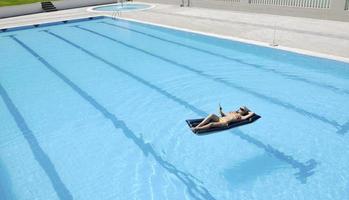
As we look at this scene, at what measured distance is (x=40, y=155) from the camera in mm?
5777

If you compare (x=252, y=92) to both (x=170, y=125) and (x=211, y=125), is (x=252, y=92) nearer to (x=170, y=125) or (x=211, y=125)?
(x=170, y=125)

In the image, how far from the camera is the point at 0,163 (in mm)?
5602

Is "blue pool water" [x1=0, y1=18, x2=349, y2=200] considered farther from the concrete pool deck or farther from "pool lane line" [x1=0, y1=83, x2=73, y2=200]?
the concrete pool deck

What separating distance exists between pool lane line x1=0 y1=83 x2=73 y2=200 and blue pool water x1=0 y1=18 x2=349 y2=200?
0.02 meters

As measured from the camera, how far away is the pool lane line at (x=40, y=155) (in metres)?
4.91

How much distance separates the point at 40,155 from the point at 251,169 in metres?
3.42

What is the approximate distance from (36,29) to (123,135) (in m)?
10.7

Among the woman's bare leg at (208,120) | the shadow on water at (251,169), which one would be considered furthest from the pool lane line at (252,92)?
the woman's bare leg at (208,120)

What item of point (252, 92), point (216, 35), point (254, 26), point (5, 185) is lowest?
point (5, 185)

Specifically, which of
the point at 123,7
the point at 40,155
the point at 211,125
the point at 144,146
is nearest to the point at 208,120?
the point at 211,125

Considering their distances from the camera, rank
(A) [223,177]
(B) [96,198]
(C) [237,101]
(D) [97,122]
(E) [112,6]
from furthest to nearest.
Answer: (E) [112,6] → (C) [237,101] → (D) [97,122] → (A) [223,177] → (B) [96,198]

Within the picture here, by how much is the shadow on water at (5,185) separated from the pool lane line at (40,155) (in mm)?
497

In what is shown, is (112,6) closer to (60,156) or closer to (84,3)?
(84,3)

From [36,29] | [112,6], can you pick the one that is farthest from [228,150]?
[112,6]
